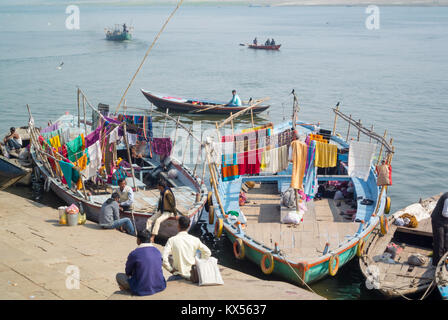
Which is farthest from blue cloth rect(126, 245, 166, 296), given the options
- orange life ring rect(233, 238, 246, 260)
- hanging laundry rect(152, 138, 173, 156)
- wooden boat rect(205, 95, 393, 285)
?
hanging laundry rect(152, 138, 173, 156)

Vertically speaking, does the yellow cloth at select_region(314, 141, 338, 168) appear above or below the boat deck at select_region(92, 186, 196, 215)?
above

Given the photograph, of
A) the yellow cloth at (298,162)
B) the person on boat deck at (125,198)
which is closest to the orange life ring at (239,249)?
the yellow cloth at (298,162)

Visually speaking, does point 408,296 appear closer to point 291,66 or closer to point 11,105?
point 11,105

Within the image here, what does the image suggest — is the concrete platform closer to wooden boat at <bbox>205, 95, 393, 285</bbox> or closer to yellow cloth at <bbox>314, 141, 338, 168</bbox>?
wooden boat at <bbox>205, 95, 393, 285</bbox>

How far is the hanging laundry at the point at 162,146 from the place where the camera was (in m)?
15.3

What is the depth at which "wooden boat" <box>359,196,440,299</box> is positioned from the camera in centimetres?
977

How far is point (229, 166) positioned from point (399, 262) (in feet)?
14.5

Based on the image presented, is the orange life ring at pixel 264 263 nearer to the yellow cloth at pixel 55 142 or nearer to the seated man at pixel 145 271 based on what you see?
the seated man at pixel 145 271

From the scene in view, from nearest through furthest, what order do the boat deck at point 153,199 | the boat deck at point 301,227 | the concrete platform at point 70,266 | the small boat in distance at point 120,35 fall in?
1. the concrete platform at point 70,266
2. the boat deck at point 301,227
3. the boat deck at point 153,199
4. the small boat in distance at point 120,35

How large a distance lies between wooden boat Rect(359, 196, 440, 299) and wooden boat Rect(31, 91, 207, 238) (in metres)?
4.31

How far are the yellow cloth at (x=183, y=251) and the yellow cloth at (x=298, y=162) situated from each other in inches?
212

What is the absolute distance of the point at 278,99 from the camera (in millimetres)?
34250

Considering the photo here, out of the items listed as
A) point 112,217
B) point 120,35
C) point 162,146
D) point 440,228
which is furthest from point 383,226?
point 120,35

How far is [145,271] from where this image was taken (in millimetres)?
6148
